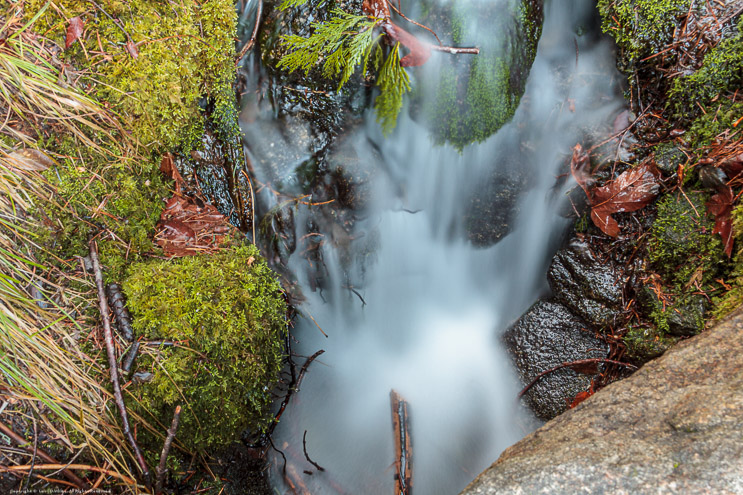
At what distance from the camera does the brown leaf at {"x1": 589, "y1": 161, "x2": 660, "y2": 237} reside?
282cm

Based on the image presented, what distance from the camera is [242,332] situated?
250 cm

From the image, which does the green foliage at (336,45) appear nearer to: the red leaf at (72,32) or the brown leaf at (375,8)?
the brown leaf at (375,8)

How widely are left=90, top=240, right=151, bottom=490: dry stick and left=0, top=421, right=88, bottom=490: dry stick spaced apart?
0.26 m

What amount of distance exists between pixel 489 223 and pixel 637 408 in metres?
2.29

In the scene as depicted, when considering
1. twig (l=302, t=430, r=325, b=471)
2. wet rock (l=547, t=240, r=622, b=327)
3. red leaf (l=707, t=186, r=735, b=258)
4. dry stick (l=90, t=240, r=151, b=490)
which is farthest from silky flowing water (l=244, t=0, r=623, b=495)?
dry stick (l=90, t=240, r=151, b=490)

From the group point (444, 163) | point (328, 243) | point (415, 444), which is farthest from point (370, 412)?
point (444, 163)

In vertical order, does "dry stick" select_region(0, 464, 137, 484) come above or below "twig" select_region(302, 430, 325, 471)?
above

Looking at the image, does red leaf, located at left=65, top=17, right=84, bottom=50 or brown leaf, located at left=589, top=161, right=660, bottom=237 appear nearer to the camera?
red leaf, located at left=65, top=17, right=84, bottom=50

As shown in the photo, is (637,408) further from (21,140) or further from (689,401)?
(21,140)

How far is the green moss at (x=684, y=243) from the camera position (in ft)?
8.36

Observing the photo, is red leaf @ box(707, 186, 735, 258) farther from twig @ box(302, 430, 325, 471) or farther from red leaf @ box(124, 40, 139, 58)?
red leaf @ box(124, 40, 139, 58)

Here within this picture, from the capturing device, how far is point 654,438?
57.3 inches

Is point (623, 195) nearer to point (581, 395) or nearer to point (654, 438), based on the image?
point (581, 395)

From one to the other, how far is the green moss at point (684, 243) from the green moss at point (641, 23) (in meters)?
1.13
